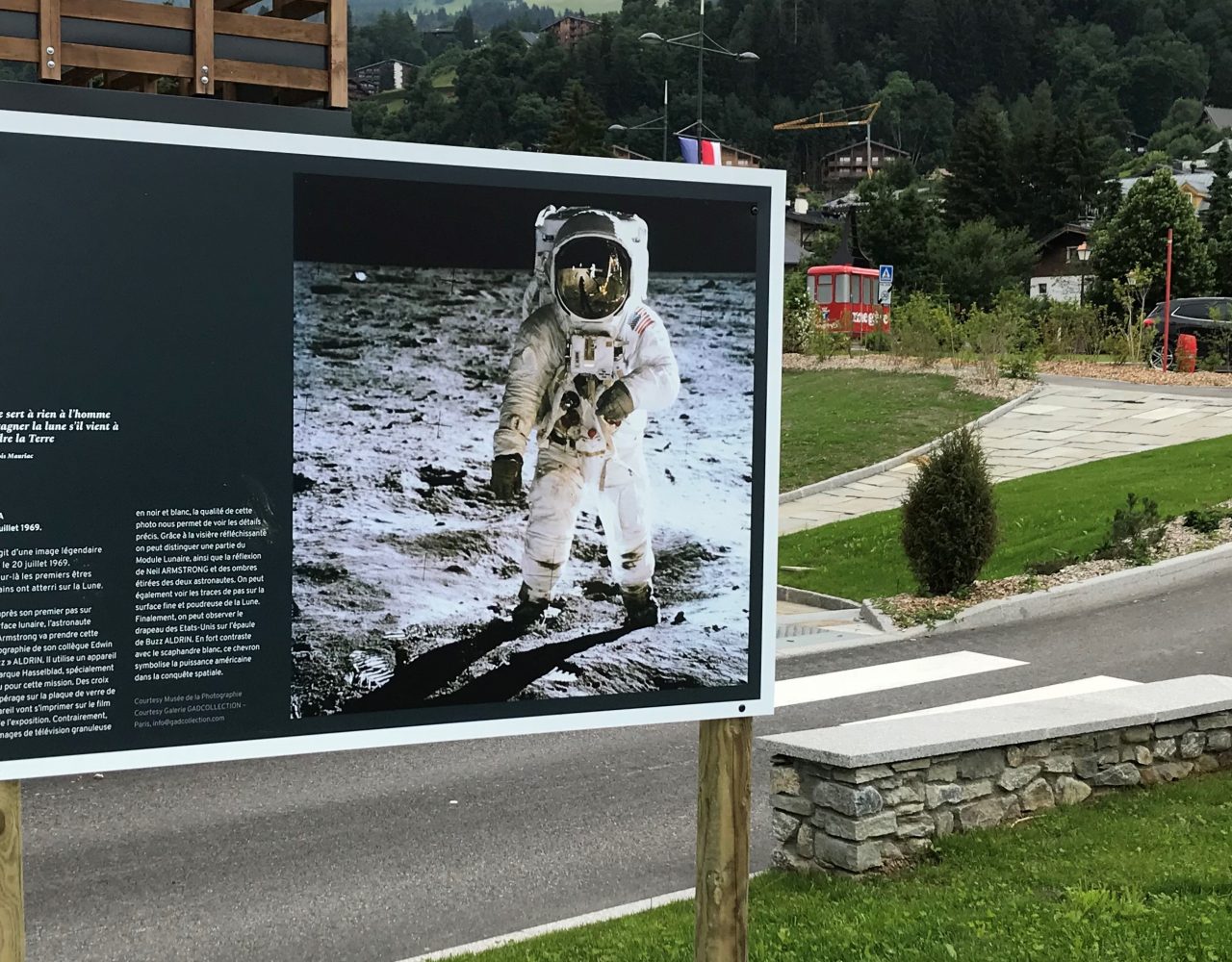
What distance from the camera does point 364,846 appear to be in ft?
24.0

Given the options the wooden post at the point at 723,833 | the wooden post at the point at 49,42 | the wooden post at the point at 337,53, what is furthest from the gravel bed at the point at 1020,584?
the wooden post at the point at 723,833

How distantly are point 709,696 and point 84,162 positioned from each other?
213cm

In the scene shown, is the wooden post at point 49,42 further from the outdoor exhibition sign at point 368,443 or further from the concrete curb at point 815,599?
the outdoor exhibition sign at point 368,443

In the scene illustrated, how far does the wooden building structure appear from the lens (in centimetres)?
1061

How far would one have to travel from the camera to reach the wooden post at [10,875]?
336cm

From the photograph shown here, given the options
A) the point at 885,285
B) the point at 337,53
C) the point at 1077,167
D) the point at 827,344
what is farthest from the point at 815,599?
the point at 1077,167

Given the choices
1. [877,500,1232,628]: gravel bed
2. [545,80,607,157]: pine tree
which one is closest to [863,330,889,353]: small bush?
[877,500,1232,628]: gravel bed

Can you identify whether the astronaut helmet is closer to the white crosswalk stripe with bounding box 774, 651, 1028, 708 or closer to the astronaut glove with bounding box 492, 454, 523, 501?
the astronaut glove with bounding box 492, 454, 523, 501

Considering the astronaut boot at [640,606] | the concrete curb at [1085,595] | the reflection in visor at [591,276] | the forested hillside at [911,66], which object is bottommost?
the concrete curb at [1085,595]

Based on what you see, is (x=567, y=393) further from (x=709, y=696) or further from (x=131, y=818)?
(x=131, y=818)

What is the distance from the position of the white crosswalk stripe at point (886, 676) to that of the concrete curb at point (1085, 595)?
3.41ft

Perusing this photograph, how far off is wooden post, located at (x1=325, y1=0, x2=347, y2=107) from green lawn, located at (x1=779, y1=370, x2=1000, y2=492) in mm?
10263

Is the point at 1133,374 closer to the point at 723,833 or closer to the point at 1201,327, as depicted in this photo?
the point at 1201,327

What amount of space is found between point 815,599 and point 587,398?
11.3 m
